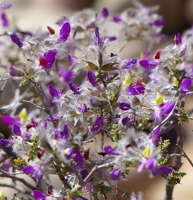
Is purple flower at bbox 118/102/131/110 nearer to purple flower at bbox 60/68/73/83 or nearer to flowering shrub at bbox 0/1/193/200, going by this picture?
flowering shrub at bbox 0/1/193/200

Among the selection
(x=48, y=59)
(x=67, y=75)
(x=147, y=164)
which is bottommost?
(x=147, y=164)

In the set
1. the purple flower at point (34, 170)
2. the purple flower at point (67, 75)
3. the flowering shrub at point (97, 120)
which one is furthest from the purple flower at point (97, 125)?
the purple flower at point (67, 75)

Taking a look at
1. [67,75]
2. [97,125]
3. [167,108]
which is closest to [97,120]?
[97,125]

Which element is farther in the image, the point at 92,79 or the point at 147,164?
the point at 92,79

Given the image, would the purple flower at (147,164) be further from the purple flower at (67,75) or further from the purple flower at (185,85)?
the purple flower at (67,75)

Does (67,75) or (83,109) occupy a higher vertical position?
(67,75)

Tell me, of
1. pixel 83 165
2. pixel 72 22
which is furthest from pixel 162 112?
pixel 72 22

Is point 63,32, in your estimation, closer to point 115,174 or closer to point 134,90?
point 134,90

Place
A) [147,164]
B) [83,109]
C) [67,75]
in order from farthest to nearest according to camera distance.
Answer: [67,75]
[83,109]
[147,164]

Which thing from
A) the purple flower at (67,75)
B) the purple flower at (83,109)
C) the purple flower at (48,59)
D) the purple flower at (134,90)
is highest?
the purple flower at (67,75)

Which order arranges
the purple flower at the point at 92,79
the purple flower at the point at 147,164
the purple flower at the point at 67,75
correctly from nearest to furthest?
the purple flower at the point at 147,164
the purple flower at the point at 92,79
the purple flower at the point at 67,75

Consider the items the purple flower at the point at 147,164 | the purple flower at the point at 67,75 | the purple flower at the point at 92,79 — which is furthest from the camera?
the purple flower at the point at 67,75

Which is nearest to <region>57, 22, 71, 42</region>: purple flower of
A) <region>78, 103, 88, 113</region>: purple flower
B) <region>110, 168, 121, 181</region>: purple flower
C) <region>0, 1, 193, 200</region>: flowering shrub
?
<region>0, 1, 193, 200</region>: flowering shrub
